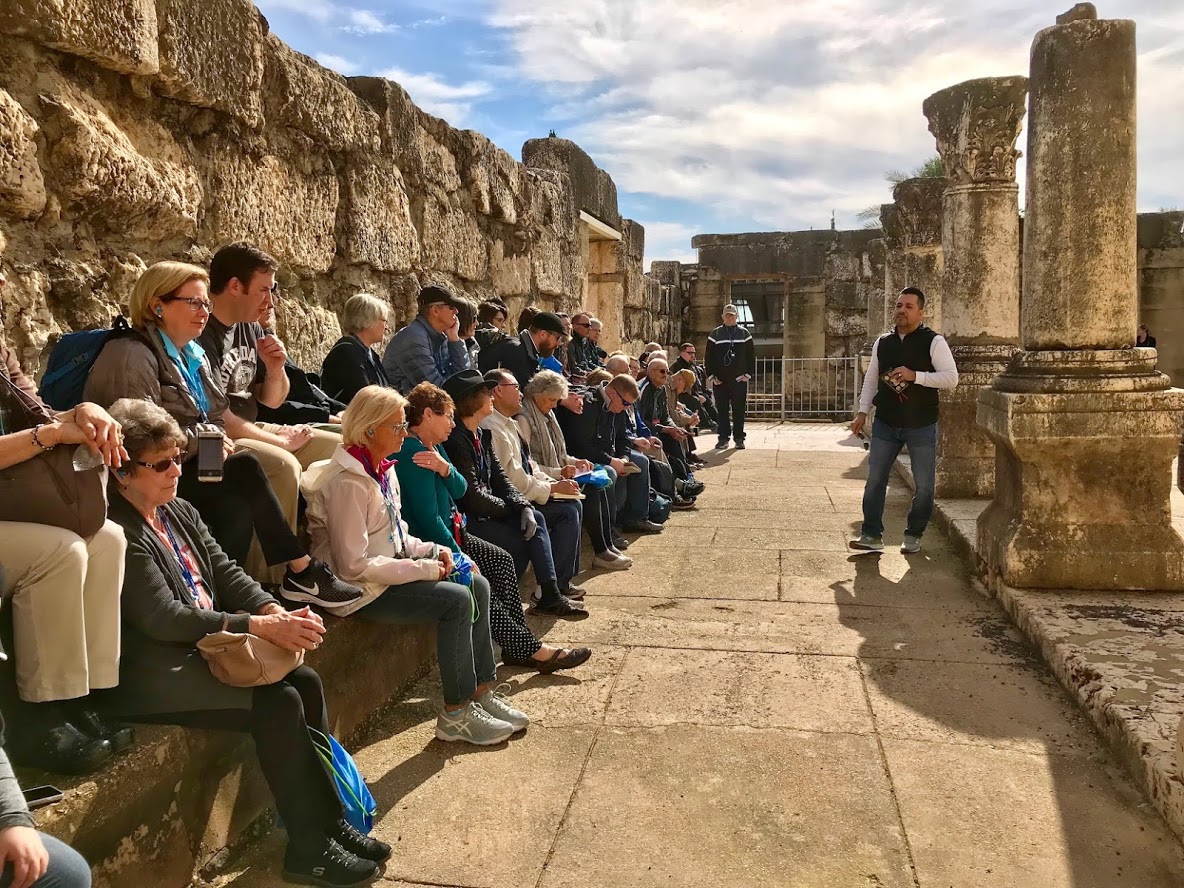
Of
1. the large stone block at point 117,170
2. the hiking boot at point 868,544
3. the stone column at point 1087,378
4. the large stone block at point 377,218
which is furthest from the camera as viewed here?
the hiking boot at point 868,544

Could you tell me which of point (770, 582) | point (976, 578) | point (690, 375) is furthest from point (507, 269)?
point (976, 578)

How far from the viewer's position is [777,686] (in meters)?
4.16

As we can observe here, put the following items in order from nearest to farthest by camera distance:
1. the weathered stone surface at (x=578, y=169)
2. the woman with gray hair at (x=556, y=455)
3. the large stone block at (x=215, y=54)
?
the large stone block at (x=215, y=54), the woman with gray hair at (x=556, y=455), the weathered stone surface at (x=578, y=169)

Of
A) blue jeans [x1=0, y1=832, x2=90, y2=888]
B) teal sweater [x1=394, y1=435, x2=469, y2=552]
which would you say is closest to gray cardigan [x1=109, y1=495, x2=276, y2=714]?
blue jeans [x1=0, y1=832, x2=90, y2=888]

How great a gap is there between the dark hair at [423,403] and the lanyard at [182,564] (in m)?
1.49

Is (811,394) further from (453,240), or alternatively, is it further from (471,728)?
(471,728)

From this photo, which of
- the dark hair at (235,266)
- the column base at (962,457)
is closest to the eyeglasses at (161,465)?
the dark hair at (235,266)

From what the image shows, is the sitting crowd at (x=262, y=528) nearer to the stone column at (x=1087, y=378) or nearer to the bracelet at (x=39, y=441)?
the bracelet at (x=39, y=441)

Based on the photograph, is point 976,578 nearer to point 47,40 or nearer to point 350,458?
point 350,458

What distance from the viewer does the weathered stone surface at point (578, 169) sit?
985 centimetres

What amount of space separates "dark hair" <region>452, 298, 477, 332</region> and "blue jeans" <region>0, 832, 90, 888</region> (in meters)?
4.11

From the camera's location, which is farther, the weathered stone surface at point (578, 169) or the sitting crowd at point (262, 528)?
the weathered stone surface at point (578, 169)

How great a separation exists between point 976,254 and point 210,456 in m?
7.11

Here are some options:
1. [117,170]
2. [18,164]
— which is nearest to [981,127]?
[117,170]
